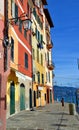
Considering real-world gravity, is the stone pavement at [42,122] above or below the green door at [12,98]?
below

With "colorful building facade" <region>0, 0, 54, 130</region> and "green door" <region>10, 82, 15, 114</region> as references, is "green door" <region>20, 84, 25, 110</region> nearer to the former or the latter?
"colorful building facade" <region>0, 0, 54, 130</region>

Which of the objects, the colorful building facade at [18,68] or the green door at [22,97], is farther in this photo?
the green door at [22,97]

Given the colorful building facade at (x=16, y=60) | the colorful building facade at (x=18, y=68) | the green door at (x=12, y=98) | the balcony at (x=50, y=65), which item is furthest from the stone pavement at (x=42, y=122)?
the balcony at (x=50, y=65)

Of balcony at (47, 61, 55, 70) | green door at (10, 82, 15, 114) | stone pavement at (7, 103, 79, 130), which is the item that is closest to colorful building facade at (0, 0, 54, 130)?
green door at (10, 82, 15, 114)

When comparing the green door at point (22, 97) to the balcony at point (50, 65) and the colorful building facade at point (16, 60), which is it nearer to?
A: the colorful building facade at point (16, 60)

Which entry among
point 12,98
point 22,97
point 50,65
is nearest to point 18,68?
point 12,98

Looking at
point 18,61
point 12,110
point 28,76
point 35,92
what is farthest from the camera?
point 35,92

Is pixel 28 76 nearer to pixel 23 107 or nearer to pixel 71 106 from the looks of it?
pixel 23 107

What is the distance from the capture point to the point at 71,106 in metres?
23.5

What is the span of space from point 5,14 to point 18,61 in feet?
39.1

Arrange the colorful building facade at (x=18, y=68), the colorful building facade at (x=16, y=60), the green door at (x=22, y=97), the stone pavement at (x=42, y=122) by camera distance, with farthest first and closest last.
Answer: the green door at (x=22, y=97) < the colorful building facade at (x=18, y=68) < the stone pavement at (x=42, y=122) < the colorful building facade at (x=16, y=60)

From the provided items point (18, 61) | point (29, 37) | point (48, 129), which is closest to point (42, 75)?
point (29, 37)

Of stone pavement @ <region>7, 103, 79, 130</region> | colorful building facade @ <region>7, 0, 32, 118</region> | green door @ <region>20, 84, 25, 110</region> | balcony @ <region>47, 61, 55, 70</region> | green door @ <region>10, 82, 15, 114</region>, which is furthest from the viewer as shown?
balcony @ <region>47, 61, 55, 70</region>

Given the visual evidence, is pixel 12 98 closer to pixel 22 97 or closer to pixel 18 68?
pixel 18 68
